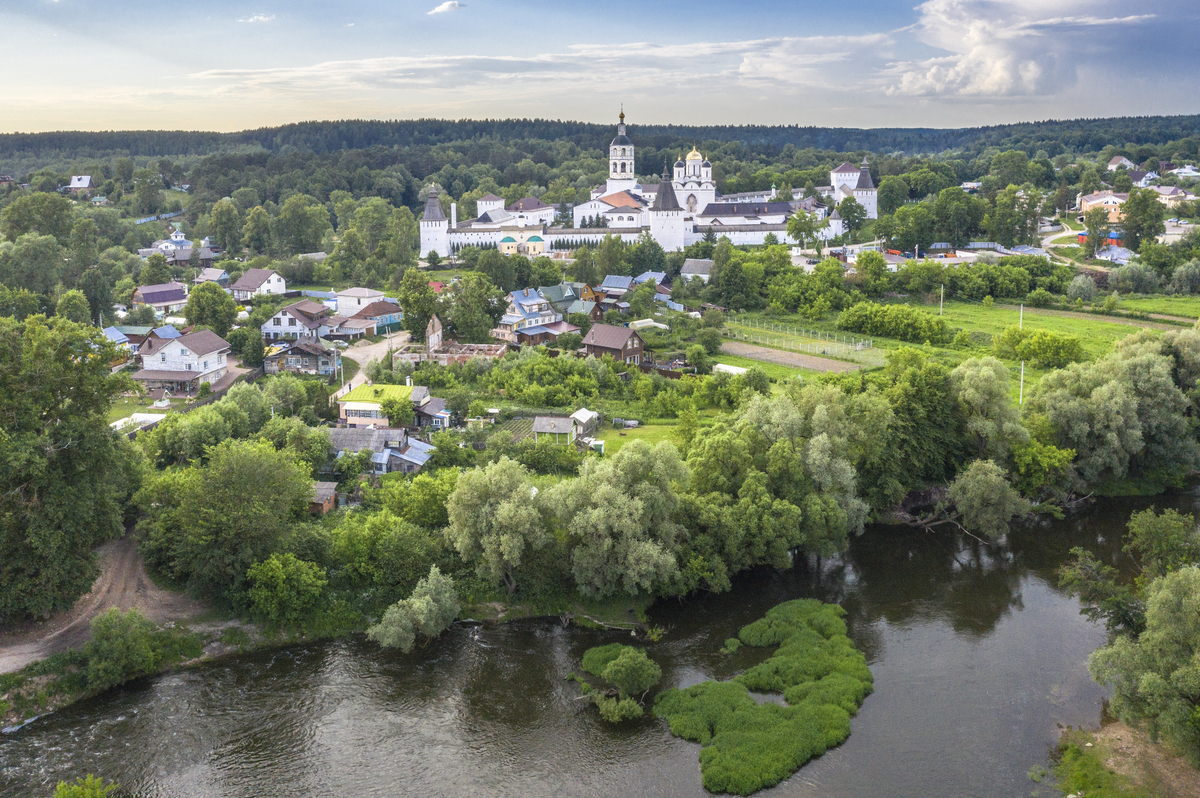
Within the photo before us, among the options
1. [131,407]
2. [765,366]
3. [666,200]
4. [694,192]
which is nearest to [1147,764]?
[765,366]

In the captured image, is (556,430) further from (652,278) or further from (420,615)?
(652,278)

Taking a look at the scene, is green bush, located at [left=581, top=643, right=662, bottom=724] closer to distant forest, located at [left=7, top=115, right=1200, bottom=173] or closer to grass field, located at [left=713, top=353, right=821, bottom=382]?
grass field, located at [left=713, top=353, right=821, bottom=382]

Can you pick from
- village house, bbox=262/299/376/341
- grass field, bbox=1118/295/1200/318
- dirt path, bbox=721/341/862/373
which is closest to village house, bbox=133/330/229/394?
village house, bbox=262/299/376/341

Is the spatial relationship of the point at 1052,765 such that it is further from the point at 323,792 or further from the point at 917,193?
the point at 917,193

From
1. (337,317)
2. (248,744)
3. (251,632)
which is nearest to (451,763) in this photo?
(248,744)

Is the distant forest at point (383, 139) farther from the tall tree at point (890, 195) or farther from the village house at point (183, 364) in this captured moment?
the village house at point (183, 364)
